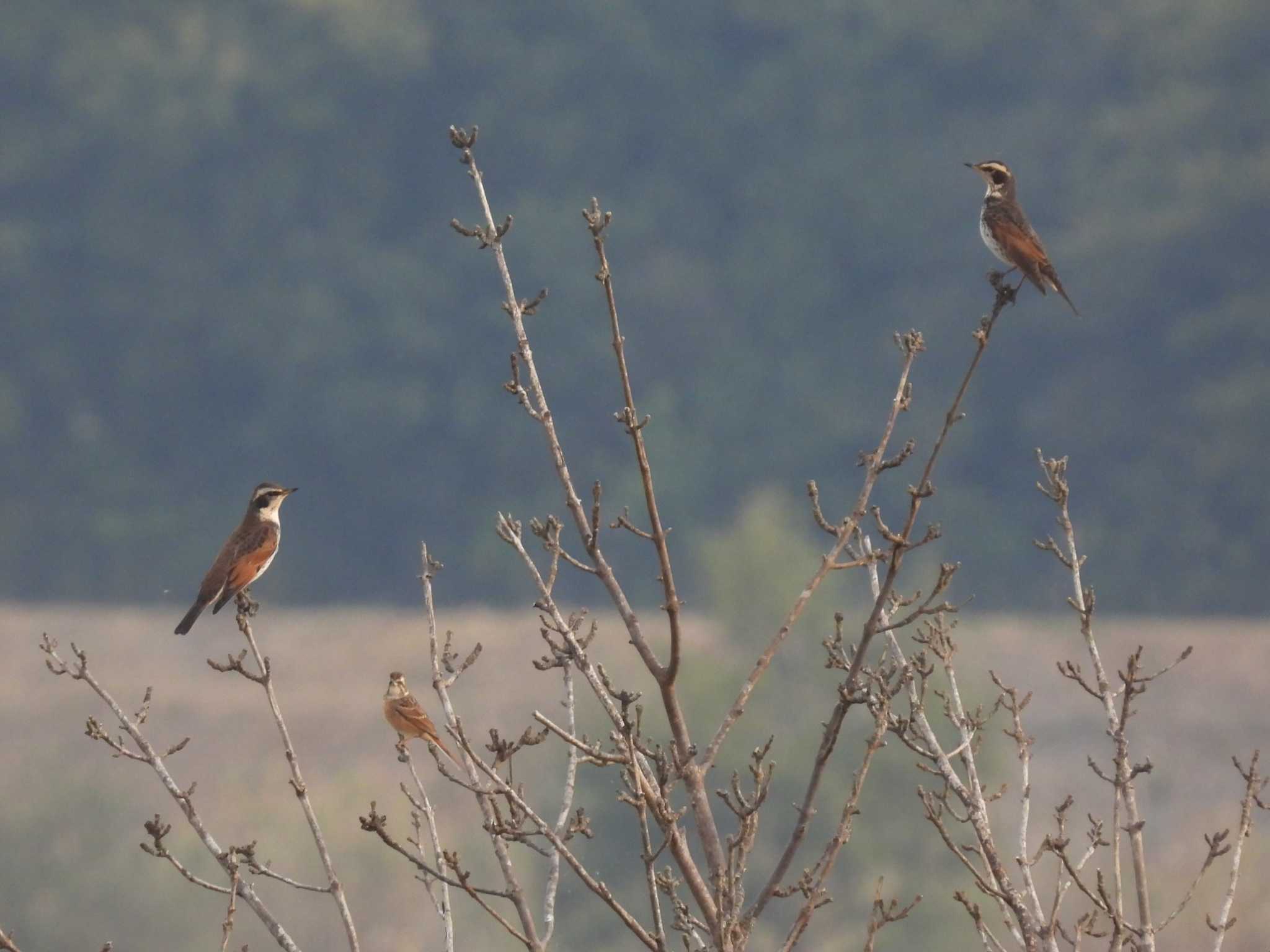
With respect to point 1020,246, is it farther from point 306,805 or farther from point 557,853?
point 557,853

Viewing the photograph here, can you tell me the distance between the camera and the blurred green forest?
54562mm

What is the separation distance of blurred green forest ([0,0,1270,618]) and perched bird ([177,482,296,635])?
1611 inches

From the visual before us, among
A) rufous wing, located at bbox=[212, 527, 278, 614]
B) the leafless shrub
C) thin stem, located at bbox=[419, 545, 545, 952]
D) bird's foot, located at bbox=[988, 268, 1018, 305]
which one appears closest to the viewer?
the leafless shrub

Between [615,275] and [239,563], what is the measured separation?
4946 cm

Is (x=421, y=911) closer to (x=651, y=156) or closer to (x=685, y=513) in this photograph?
(x=685, y=513)

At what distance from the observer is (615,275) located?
57.5 metres

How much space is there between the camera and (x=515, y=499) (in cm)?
5412

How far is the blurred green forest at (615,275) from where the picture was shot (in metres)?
54.6

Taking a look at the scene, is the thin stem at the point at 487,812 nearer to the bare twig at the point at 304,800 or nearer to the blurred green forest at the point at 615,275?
the bare twig at the point at 304,800

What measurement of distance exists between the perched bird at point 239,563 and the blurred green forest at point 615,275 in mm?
40915

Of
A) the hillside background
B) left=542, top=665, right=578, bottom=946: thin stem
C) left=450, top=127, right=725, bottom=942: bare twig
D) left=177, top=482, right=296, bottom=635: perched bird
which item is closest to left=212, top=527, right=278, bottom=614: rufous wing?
left=177, top=482, right=296, bottom=635: perched bird

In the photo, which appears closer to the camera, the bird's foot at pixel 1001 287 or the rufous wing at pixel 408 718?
the bird's foot at pixel 1001 287

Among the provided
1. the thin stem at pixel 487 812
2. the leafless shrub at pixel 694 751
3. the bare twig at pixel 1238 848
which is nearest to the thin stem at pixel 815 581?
the leafless shrub at pixel 694 751

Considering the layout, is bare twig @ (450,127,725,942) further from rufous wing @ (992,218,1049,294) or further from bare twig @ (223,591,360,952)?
rufous wing @ (992,218,1049,294)
